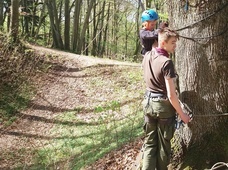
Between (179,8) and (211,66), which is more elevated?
(179,8)

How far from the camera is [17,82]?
468 inches

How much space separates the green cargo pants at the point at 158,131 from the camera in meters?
3.34

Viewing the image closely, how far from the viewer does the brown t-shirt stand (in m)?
3.13

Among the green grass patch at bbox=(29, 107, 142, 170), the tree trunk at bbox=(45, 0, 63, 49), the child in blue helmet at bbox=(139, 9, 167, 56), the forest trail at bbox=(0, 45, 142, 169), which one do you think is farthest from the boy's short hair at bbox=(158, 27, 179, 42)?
the tree trunk at bbox=(45, 0, 63, 49)

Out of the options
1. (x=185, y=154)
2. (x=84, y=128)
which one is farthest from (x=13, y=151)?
(x=185, y=154)

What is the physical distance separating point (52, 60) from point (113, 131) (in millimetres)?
7816

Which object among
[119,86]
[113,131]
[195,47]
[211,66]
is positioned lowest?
[113,131]

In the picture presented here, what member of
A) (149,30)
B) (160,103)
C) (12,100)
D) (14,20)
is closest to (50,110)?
(12,100)

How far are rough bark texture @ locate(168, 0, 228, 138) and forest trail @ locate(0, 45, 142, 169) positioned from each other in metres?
1.66

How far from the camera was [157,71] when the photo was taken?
3236 millimetres

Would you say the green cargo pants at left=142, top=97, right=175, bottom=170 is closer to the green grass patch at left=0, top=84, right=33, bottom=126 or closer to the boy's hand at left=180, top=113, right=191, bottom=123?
the boy's hand at left=180, top=113, right=191, bottom=123

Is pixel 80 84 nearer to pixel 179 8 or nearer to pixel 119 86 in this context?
pixel 119 86

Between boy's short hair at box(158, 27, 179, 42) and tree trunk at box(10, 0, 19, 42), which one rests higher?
tree trunk at box(10, 0, 19, 42)

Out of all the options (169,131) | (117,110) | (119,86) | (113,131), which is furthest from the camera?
(119,86)
